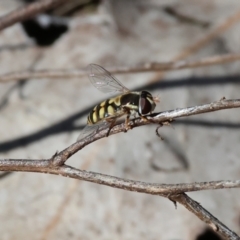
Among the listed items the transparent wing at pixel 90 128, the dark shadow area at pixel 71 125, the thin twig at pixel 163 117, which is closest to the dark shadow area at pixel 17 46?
the dark shadow area at pixel 71 125

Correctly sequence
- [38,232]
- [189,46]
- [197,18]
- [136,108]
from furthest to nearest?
[197,18] → [189,46] → [38,232] → [136,108]

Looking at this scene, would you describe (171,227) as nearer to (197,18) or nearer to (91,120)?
(91,120)

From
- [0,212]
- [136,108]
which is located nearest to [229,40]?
[136,108]

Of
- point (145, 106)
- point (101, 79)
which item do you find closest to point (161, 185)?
point (145, 106)

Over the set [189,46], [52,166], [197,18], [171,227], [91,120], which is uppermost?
[197,18]

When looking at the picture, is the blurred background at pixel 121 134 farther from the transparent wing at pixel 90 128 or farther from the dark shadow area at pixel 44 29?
the transparent wing at pixel 90 128

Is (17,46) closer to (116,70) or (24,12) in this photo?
(24,12)

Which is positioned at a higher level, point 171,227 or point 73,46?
point 73,46

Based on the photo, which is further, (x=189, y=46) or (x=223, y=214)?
(x=189, y=46)
